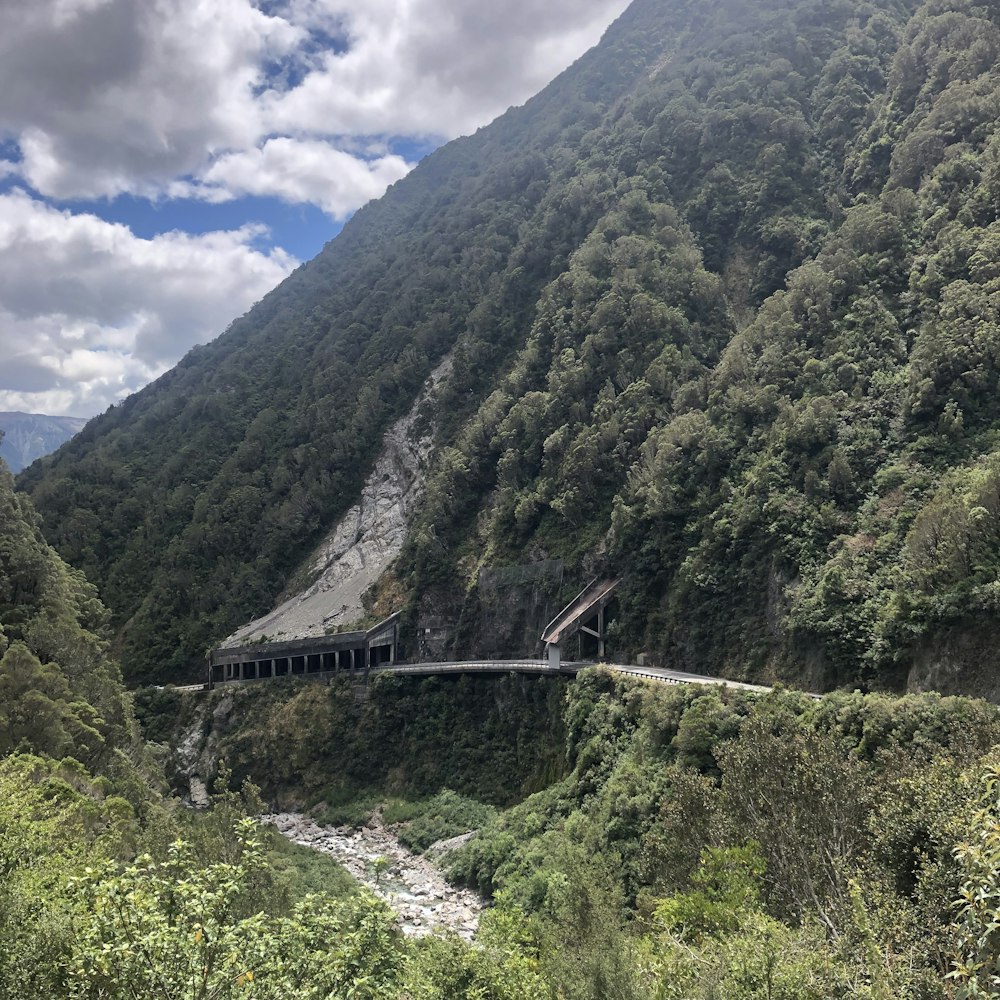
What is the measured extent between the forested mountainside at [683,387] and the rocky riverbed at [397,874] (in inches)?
708

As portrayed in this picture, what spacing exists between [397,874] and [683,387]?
38329 mm

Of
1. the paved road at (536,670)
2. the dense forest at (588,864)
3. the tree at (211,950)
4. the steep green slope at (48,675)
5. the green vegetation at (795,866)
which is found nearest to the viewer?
the tree at (211,950)

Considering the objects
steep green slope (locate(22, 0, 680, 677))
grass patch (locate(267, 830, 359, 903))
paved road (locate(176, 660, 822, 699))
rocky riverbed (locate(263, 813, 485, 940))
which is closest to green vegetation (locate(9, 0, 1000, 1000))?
grass patch (locate(267, 830, 359, 903))

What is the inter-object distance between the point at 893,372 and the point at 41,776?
47.8m

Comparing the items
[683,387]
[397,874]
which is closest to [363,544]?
[683,387]

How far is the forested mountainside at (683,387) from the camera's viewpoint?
36156 mm

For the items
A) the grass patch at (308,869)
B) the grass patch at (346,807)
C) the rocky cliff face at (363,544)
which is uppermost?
the rocky cliff face at (363,544)

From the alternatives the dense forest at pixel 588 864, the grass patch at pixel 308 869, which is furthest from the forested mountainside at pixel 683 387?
the grass patch at pixel 308 869

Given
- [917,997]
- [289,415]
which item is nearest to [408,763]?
[917,997]

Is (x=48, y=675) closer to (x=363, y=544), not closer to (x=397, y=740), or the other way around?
(x=397, y=740)

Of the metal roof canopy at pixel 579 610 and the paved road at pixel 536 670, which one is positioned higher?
the metal roof canopy at pixel 579 610

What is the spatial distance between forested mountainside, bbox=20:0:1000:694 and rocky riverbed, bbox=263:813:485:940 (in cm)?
1798

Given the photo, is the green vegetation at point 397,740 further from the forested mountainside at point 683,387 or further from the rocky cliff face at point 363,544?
the forested mountainside at point 683,387

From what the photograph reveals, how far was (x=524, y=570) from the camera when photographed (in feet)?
189
